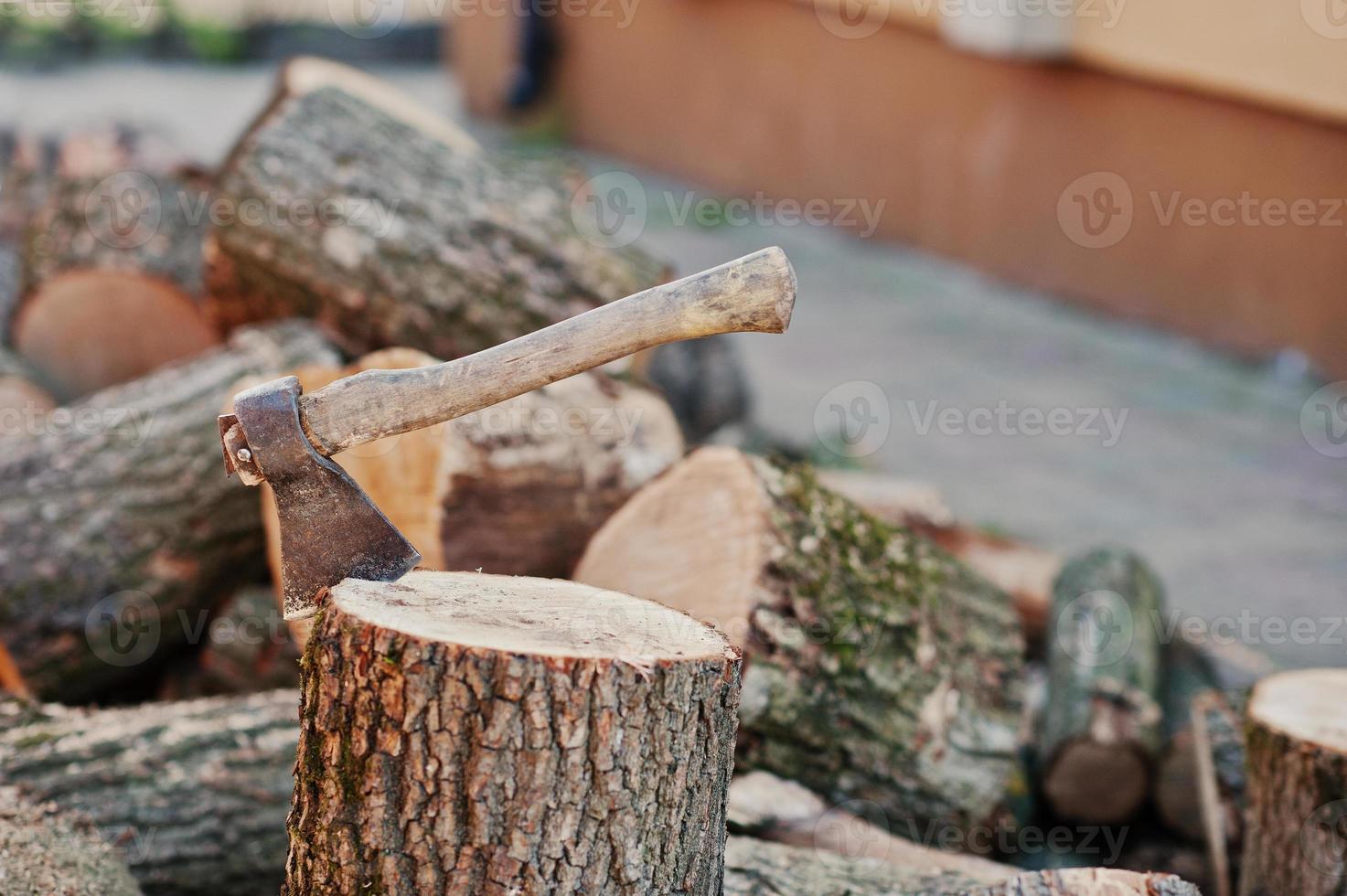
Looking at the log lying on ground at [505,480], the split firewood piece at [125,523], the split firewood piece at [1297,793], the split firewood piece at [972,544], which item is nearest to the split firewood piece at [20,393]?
the split firewood piece at [125,523]

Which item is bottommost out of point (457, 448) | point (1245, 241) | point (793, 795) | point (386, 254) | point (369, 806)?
point (793, 795)

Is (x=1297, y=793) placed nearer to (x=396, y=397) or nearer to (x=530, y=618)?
(x=530, y=618)

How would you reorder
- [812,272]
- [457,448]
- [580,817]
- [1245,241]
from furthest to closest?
[812,272], [1245,241], [457,448], [580,817]

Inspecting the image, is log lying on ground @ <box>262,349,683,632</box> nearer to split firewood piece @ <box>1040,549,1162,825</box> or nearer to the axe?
the axe

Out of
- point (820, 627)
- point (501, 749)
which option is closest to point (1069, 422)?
point (820, 627)

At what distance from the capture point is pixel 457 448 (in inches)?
107

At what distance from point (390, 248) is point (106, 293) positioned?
1.03 meters

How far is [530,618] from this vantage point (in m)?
1.80

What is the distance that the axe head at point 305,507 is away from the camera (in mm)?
1818

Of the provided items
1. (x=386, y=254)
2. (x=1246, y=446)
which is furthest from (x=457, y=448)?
(x=1246, y=446)

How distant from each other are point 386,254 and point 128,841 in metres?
1.60

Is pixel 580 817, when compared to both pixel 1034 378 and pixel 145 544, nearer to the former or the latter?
pixel 145 544

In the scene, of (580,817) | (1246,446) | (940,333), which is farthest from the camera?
(940,333)

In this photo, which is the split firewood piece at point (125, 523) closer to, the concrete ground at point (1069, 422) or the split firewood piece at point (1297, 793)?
the concrete ground at point (1069, 422)
